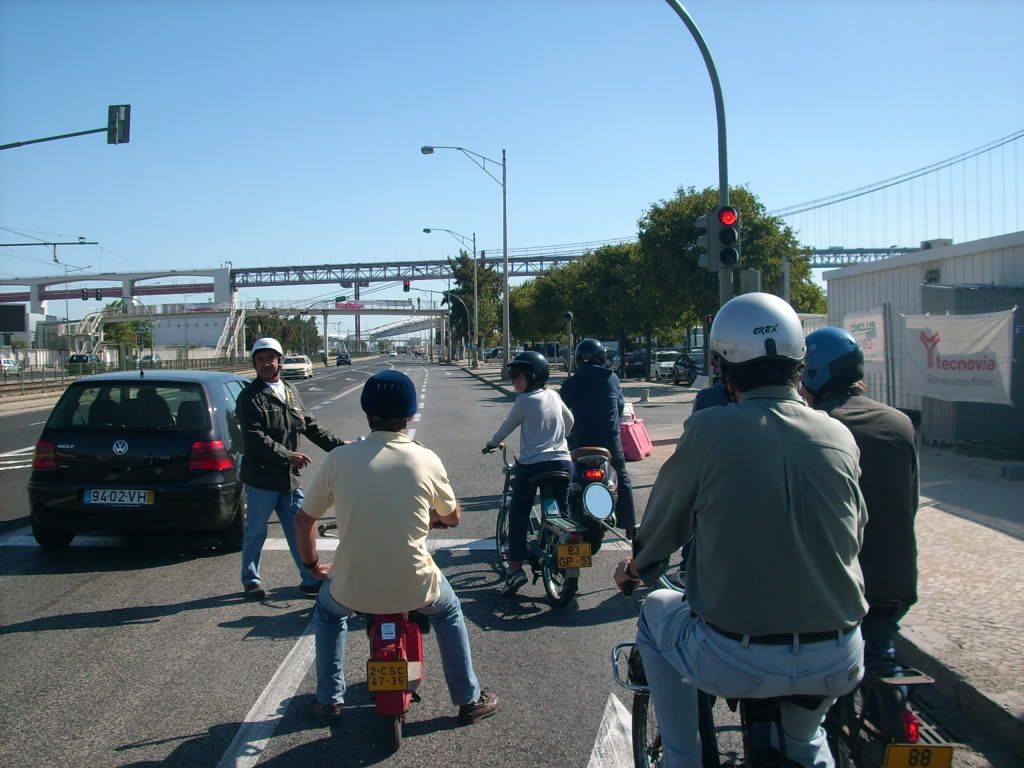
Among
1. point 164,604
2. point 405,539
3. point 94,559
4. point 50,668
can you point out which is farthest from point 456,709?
point 94,559

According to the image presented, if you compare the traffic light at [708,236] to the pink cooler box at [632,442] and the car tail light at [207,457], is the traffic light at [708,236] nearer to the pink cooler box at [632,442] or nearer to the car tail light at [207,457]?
the pink cooler box at [632,442]

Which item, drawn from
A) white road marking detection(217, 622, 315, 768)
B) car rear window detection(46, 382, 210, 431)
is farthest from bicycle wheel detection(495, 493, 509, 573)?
car rear window detection(46, 382, 210, 431)

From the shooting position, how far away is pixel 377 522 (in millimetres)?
3623

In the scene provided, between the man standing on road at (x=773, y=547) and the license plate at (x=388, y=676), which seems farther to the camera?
the license plate at (x=388, y=676)

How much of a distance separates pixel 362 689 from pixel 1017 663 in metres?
3.36

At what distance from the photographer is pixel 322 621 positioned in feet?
12.8

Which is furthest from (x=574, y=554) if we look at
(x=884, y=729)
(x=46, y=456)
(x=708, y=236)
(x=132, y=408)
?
Result: (x=708, y=236)

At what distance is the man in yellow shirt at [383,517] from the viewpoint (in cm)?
363

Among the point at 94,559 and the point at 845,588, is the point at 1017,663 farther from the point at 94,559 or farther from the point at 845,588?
the point at 94,559

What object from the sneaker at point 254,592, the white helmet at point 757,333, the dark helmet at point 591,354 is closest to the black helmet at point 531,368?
the dark helmet at point 591,354

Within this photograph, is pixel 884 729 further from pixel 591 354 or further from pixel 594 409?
pixel 591 354

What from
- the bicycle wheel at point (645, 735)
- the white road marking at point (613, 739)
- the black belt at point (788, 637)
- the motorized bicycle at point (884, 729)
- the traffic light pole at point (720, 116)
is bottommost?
the white road marking at point (613, 739)

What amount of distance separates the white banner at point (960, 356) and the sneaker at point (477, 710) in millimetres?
9459

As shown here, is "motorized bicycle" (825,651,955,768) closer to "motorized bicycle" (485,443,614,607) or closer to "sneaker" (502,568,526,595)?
"motorized bicycle" (485,443,614,607)
